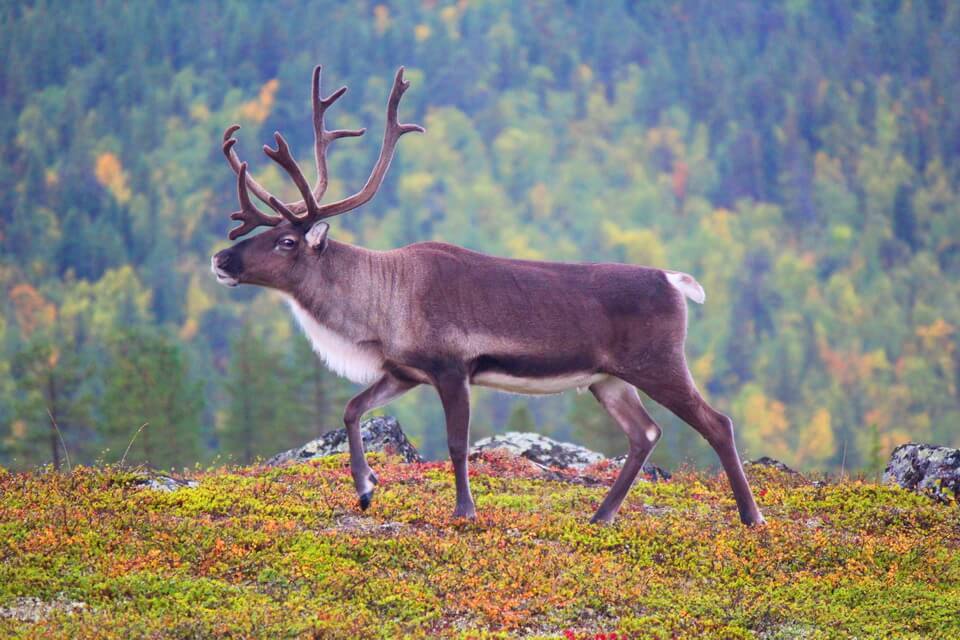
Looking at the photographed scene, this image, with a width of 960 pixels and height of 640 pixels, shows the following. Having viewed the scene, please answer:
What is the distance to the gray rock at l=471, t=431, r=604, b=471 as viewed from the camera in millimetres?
17672

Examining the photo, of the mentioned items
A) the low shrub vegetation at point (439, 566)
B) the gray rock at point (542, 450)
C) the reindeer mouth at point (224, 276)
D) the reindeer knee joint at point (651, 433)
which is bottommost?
the gray rock at point (542, 450)

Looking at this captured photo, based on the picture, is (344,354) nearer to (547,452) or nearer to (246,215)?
(246,215)

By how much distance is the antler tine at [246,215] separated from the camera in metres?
13.1

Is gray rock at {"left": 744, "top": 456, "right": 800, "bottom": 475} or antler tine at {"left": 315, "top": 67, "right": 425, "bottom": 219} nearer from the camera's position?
antler tine at {"left": 315, "top": 67, "right": 425, "bottom": 219}

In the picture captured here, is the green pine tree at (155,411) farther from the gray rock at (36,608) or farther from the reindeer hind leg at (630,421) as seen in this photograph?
the gray rock at (36,608)

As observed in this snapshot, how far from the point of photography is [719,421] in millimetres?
13391

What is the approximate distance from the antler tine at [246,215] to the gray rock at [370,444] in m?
4.44

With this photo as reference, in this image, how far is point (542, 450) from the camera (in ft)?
59.1

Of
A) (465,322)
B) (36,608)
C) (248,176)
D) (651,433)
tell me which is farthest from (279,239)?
(36,608)

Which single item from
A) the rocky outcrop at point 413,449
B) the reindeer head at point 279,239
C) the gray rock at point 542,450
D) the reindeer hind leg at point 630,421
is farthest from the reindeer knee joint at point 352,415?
the gray rock at point 542,450

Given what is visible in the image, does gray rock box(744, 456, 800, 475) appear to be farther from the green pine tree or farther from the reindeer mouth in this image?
the green pine tree

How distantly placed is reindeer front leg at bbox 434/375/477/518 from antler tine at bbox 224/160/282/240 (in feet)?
8.75

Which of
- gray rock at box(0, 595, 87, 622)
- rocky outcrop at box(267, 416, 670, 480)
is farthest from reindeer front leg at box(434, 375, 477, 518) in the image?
rocky outcrop at box(267, 416, 670, 480)

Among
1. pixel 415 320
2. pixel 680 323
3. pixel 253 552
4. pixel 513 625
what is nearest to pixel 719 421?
pixel 680 323
